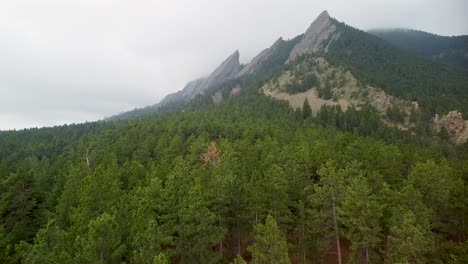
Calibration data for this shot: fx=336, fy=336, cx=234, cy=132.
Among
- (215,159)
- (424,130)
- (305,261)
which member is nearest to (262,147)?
(215,159)

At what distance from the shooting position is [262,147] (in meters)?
57.2

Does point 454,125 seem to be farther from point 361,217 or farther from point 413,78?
point 361,217

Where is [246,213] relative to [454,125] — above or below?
above

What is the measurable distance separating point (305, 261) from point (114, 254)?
18.0 metres

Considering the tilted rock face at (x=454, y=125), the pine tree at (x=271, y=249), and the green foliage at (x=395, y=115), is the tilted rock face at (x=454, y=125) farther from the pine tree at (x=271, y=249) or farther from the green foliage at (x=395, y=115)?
the pine tree at (x=271, y=249)

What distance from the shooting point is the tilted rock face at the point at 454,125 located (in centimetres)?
11303

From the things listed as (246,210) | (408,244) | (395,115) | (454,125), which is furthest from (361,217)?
(454,125)

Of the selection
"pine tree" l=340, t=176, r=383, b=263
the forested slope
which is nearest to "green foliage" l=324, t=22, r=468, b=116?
the forested slope

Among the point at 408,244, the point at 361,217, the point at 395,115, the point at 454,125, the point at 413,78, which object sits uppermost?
the point at 413,78

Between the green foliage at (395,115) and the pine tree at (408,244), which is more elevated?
the green foliage at (395,115)

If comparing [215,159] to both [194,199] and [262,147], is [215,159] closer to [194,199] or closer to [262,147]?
[262,147]

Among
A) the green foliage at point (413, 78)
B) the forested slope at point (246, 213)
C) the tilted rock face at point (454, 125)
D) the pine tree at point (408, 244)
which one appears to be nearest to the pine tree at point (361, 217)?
the forested slope at point (246, 213)

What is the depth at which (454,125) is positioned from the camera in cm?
11675

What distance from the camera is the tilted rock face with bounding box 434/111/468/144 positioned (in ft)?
371
